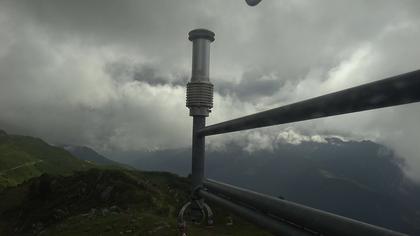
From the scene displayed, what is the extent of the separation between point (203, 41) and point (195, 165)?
1231mm

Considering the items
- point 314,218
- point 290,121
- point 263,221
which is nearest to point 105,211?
point 263,221

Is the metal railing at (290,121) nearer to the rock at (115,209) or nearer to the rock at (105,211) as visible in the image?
the rock at (105,211)

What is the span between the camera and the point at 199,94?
3.86 meters

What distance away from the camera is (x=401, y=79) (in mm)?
1104

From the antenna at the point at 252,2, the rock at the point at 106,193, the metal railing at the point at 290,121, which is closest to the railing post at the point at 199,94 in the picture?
the metal railing at the point at 290,121

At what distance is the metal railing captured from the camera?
1173mm

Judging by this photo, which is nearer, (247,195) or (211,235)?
(247,195)

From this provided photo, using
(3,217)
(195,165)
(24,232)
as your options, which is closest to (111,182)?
(24,232)

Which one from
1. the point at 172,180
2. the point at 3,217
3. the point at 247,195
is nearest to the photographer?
the point at 247,195

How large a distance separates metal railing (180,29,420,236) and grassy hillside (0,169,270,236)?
56528 mm

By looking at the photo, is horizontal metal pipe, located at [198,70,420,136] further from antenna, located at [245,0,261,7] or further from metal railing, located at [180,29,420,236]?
antenna, located at [245,0,261,7]

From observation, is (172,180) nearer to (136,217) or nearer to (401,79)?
(136,217)

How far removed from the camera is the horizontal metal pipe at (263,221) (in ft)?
5.84

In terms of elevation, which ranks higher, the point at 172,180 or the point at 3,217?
the point at 172,180
